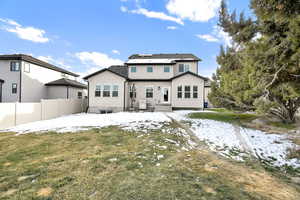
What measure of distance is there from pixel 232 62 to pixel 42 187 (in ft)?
42.0

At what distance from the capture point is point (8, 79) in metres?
16.2

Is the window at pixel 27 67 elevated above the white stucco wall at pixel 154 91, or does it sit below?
above

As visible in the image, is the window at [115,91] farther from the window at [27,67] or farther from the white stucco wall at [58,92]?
the window at [27,67]

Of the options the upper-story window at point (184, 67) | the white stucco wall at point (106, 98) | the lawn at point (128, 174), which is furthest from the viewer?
the upper-story window at point (184, 67)

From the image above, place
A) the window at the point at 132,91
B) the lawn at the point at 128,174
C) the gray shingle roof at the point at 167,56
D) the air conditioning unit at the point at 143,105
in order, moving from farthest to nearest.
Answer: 1. the gray shingle roof at the point at 167,56
2. the window at the point at 132,91
3. the air conditioning unit at the point at 143,105
4. the lawn at the point at 128,174

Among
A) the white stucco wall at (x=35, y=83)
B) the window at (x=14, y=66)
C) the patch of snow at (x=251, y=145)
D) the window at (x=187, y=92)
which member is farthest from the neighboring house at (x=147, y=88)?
the patch of snow at (x=251, y=145)

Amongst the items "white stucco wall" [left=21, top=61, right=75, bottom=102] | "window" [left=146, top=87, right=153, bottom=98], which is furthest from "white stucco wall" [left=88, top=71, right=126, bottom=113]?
"white stucco wall" [left=21, top=61, right=75, bottom=102]

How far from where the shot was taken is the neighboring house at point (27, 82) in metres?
16.1

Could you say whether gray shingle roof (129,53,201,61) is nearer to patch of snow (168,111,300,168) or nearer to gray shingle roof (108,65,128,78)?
gray shingle roof (108,65,128,78)

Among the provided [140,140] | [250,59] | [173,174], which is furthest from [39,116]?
[250,59]

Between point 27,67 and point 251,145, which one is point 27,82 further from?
point 251,145

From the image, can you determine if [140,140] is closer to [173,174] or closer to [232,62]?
[173,174]

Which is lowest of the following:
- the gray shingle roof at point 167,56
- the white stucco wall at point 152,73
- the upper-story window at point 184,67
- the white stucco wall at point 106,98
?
the white stucco wall at point 106,98

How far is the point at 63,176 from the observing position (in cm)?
343
